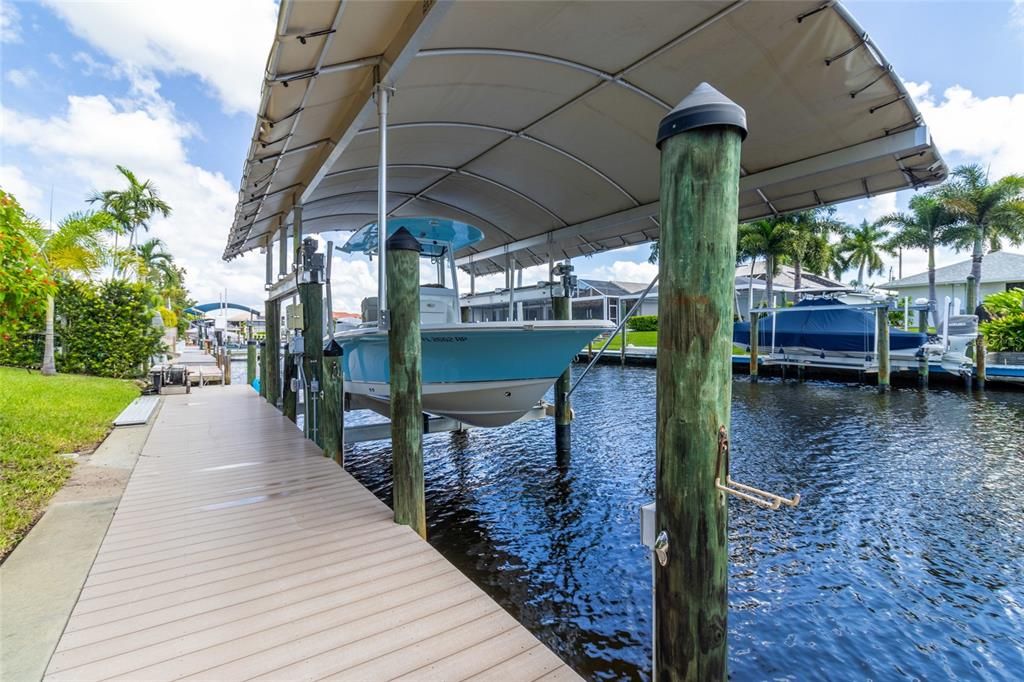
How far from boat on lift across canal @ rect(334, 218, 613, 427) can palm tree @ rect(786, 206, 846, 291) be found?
92.4 feet

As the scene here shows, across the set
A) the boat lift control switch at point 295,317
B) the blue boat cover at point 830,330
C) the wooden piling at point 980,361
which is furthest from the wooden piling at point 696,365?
the blue boat cover at point 830,330

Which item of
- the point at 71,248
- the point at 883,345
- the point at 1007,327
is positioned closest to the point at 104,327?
the point at 71,248

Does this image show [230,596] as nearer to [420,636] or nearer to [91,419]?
[420,636]

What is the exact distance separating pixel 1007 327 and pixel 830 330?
15.5ft

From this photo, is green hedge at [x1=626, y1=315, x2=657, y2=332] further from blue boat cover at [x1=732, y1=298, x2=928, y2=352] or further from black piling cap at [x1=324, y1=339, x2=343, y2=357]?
black piling cap at [x1=324, y1=339, x2=343, y2=357]

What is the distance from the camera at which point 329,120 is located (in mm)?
5250

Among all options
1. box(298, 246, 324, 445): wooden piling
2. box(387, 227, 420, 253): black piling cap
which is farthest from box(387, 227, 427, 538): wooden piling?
box(298, 246, 324, 445): wooden piling

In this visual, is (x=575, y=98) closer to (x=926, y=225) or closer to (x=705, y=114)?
(x=705, y=114)

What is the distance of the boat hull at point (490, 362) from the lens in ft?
17.0

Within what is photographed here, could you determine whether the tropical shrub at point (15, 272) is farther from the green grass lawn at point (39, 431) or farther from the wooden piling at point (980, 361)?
the wooden piling at point (980, 361)

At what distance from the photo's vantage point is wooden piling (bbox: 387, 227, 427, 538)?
376cm

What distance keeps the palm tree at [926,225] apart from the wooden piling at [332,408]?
33414 mm

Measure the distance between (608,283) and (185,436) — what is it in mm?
31056

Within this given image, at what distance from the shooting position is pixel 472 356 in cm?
535
